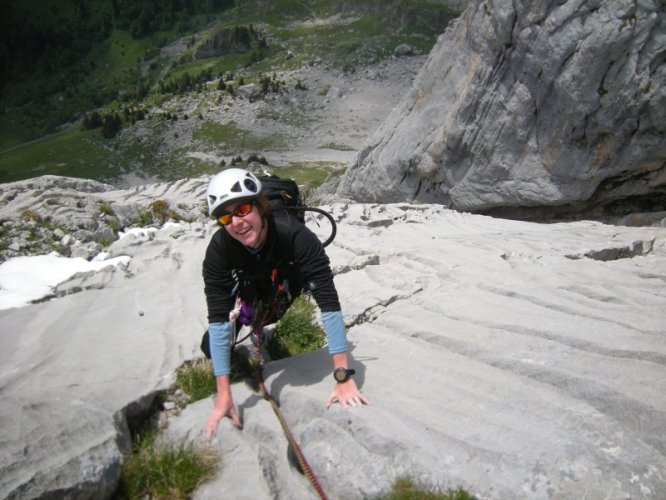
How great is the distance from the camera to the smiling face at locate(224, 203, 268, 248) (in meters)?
4.48

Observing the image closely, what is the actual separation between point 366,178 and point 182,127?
2730 inches

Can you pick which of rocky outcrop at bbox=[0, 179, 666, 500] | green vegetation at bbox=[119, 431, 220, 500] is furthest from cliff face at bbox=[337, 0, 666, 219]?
green vegetation at bbox=[119, 431, 220, 500]

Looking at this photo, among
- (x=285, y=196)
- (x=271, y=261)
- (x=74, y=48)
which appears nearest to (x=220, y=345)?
(x=271, y=261)

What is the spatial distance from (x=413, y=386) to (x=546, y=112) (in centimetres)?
1703

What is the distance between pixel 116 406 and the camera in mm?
4781

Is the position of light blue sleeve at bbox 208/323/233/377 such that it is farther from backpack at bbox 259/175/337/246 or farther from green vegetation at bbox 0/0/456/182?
green vegetation at bbox 0/0/456/182

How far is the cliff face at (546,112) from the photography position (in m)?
15.9

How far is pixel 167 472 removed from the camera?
13.2 ft

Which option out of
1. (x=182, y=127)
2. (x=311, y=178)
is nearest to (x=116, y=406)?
(x=311, y=178)

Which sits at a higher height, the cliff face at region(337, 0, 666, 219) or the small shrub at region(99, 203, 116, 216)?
the cliff face at region(337, 0, 666, 219)

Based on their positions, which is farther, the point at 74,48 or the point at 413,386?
the point at 74,48

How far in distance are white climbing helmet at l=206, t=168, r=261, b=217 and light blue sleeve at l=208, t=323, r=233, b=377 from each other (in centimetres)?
127

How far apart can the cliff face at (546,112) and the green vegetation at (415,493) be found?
17.6 metres

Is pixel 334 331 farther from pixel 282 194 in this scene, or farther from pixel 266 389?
pixel 282 194
